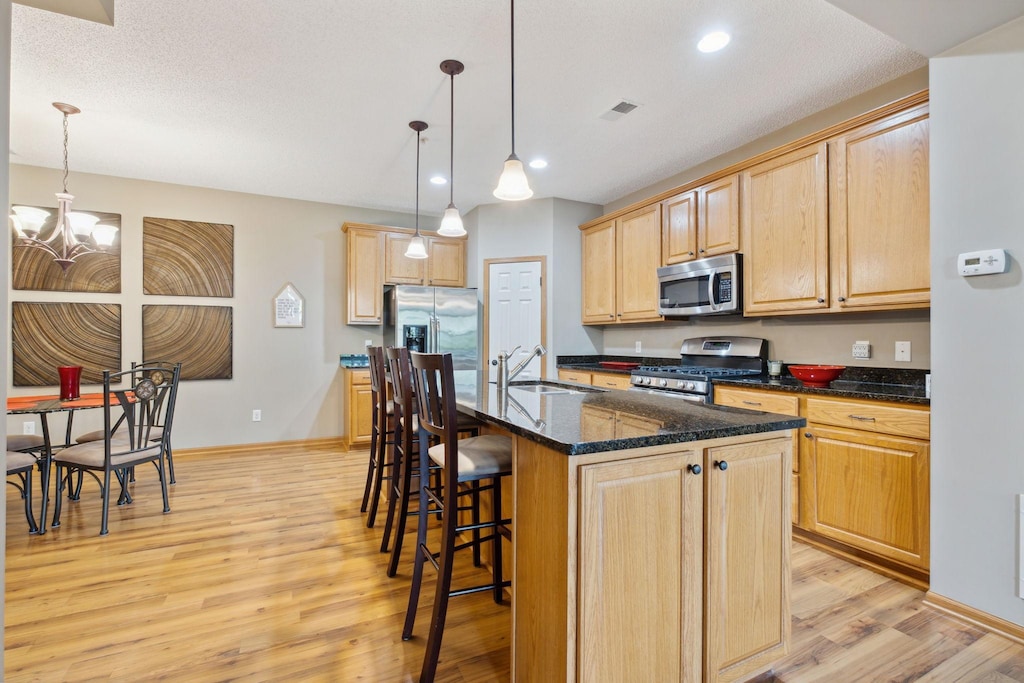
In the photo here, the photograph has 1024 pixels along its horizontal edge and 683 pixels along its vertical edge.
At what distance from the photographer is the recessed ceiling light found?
2.32m

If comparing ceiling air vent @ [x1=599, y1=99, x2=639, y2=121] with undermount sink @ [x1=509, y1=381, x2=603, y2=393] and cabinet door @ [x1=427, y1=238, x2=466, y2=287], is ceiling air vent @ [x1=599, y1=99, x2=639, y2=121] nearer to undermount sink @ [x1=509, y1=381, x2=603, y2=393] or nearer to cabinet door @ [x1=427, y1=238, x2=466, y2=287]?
undermount sink @ [x1=509, y1=381, x2=603, y2=393]

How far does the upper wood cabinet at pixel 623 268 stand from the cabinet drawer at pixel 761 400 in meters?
1.17

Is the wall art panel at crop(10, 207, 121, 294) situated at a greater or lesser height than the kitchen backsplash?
greater

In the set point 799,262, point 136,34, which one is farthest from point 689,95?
point 136,34

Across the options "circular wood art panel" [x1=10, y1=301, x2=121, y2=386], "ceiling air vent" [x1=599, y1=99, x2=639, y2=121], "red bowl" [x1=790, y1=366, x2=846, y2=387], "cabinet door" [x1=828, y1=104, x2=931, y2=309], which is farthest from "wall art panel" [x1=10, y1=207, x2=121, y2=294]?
"cabinet door" [x1=828, y1=104, x2=931, y2=309]

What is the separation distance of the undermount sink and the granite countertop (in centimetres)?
24

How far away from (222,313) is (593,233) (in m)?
3.89

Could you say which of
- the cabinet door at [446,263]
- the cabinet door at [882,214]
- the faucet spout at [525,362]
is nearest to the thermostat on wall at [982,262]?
the cabinet door at [882,214]

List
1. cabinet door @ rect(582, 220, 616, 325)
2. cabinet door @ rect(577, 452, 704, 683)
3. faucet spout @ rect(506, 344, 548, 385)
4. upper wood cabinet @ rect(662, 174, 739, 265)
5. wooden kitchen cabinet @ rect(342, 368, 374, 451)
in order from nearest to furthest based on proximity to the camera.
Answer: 1. cabinet door @ rect(577, 452, 704, 683)
2. faucet spout @ rect(506, 344, 548, 385)
3. upper wood cabinet @ rect(662, 174, 739, 265)
4. cabinet door @ rect(582, 220, 616, 325)
5. wooden kitchen cabinet @ rect(342, 368, 374, 451)

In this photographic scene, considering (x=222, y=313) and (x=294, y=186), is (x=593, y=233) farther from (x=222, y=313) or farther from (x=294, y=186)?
(x=222, y=313)

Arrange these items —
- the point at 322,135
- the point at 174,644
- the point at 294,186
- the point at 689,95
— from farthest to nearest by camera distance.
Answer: the point at 294,186
the point at 322,135
the point at 689,95
the point at 174,644

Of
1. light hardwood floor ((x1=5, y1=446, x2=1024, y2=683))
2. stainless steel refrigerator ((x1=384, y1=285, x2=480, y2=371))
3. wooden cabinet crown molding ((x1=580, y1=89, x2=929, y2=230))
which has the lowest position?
light hardwood floor ((x1=5, y1=446, x2=1024, y2=683))

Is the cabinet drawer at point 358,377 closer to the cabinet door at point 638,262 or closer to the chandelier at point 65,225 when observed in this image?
the chandelier at point 65,225

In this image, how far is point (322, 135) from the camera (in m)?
3.48
